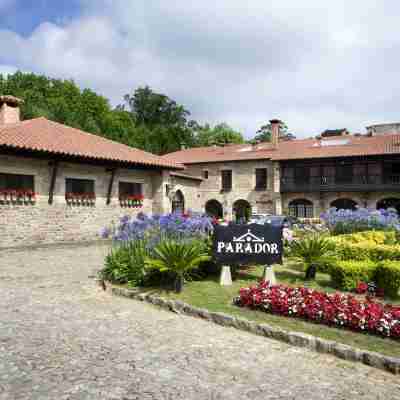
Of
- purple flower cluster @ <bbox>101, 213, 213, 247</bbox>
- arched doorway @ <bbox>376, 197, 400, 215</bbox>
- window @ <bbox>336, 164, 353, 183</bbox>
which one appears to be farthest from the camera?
window @ <bbox>336, 164, 353, 183</bbox>

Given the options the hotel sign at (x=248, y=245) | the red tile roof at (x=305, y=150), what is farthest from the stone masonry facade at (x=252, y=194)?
the hotel sign at (x=248, y=245)

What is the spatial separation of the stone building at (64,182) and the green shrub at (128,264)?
25.5ft

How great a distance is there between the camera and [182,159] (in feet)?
120

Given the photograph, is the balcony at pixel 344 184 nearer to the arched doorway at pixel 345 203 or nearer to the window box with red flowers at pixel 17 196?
the arched doorway at pixel 345 203

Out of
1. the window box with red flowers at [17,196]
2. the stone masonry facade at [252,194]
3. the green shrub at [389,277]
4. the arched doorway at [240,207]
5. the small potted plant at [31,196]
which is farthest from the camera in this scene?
the arched doorway at [240,207]

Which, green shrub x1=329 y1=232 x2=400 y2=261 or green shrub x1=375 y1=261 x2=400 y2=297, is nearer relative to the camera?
green shrub x1=375 y1=261 x2=400 y2=297

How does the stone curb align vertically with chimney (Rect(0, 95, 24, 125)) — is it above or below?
below

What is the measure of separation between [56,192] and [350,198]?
2274cm

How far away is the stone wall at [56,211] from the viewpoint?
47.5 ft

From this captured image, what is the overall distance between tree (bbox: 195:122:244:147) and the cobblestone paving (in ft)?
159

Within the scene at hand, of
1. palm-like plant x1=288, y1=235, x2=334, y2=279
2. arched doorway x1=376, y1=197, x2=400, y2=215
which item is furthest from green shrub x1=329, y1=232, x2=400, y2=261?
arched doorway x1=376, y1=197, x2=400, y2=215

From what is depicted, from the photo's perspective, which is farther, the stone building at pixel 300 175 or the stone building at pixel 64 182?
the stone building at pixel 300 175

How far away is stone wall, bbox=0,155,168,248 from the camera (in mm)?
14477

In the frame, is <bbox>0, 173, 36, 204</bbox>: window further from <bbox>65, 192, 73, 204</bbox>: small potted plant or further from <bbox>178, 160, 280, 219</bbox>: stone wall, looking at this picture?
<bbox>178, 160, 280, 219</bbox>: stone wall
